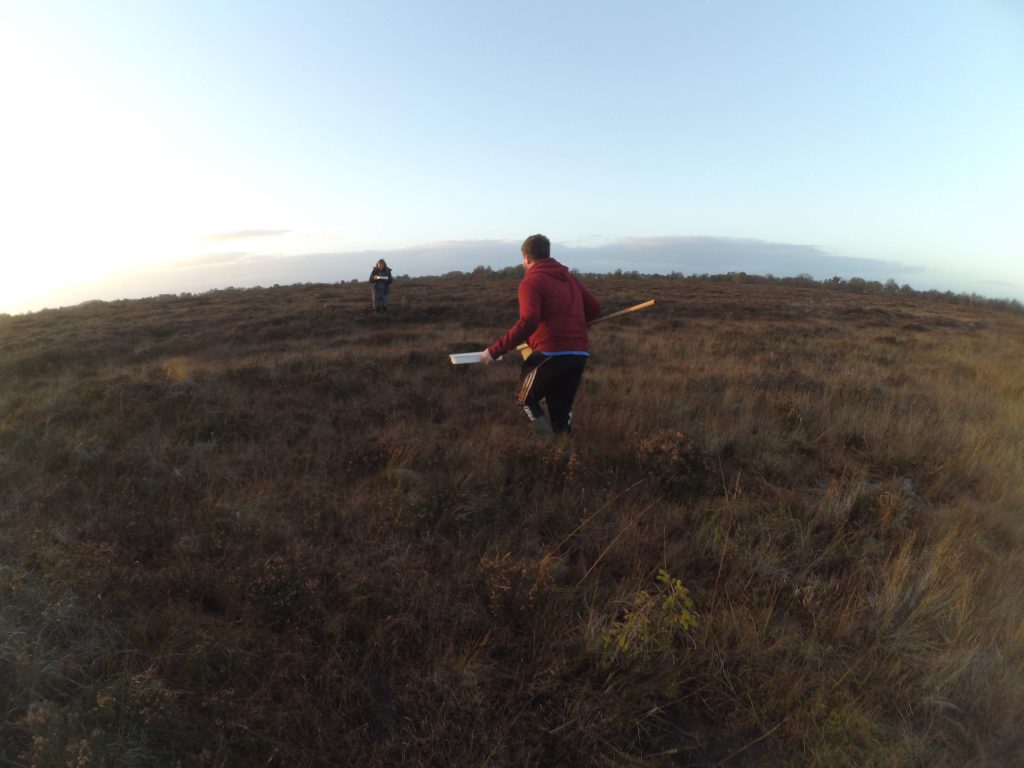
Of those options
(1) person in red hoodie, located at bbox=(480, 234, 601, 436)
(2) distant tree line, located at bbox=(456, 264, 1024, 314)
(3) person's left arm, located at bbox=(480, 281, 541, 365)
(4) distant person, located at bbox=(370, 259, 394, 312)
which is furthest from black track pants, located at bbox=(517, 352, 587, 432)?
(2) distant tree line, located at bbox=(456, 264, 1024, 314)

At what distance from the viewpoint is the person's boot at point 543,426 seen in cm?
482

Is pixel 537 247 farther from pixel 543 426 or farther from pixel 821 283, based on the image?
pixel 821 283

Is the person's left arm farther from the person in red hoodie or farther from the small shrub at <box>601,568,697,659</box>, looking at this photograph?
the small shrub at <box>601,568,697,659</box>

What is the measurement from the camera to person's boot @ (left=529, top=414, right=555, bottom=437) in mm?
4820

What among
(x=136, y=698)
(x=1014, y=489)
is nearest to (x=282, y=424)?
(x=136, y=698)

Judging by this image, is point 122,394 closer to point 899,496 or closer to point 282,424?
point 282,424

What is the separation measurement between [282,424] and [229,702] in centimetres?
407

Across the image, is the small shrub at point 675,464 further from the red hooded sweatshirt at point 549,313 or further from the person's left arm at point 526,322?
the person's left arm at point 526,322

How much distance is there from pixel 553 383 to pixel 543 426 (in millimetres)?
485

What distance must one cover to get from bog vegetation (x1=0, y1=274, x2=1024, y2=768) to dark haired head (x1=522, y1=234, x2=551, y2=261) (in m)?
1.70

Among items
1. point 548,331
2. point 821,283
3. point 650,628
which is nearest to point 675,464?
point 548,331

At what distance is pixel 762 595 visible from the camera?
110 inches

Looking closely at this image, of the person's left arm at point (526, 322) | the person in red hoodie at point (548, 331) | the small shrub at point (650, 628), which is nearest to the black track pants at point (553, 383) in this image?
the person in red hoodie at point (548, 331)

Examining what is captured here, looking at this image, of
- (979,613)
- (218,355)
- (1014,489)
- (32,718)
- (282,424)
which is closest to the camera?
(32,718)
